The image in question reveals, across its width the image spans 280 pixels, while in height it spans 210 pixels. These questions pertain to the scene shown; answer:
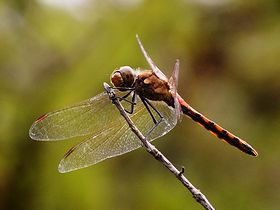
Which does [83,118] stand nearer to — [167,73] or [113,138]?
[113,138]

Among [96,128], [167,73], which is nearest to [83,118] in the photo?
[96,128]

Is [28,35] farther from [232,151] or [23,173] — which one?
[232,151]

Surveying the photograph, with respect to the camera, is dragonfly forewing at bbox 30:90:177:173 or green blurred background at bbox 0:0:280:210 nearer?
dragonfly forewing at bbox 30:90:177:173

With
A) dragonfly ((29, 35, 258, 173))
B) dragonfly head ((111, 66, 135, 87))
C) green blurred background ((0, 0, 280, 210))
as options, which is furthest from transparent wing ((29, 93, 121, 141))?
green blurred background ((0, 0, 280, 210))

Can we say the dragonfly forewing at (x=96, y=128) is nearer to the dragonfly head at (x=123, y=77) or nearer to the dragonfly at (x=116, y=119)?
the dragonfly at (x=116, y=119)

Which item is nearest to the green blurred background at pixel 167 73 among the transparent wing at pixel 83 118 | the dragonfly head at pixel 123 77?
the transparent wing at pixel 83 118

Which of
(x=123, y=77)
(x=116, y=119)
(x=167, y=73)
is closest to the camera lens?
(x=123, y=77)

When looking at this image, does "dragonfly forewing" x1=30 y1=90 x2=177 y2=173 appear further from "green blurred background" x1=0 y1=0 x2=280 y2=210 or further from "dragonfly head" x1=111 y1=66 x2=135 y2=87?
"green blurred background" x1=0 y1=0 x2=280 y2=210

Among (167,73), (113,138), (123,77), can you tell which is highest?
(123,77)
